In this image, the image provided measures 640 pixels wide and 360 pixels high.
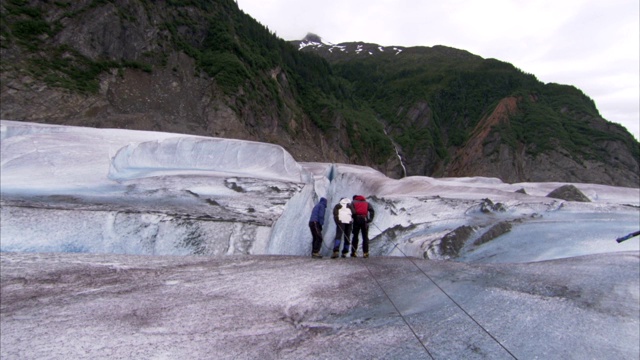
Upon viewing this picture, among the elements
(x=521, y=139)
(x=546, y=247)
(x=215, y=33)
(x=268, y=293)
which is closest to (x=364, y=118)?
(x=521, y=139)

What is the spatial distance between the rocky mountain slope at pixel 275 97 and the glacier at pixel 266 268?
19.2 meters

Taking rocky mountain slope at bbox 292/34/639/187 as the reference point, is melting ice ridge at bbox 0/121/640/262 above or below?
below

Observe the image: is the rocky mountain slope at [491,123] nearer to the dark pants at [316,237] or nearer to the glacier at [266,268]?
the glacier at [266,268]

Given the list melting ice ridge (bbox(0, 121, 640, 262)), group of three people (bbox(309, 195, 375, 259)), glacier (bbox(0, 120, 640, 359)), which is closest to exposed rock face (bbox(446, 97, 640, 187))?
melting ice ridge (bbox(0, 121, 640, 262))

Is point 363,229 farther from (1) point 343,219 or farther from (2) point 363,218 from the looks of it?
(1) point 343,219

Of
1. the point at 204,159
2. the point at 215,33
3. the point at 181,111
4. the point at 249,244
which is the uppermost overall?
the point at 215,33

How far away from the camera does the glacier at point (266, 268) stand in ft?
13.6

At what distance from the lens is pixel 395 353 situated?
3.81 metres

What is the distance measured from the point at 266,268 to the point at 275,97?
37.6 meters

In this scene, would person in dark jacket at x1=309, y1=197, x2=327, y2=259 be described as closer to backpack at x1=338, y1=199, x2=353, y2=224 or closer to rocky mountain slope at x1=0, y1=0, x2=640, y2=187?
backpack at x1=338, y1=199, x2=353, y2=224

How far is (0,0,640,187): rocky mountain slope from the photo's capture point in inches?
1180

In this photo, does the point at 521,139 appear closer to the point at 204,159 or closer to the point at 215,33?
the point at 215,33

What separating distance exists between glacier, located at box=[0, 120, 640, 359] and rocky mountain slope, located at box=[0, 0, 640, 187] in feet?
62.8

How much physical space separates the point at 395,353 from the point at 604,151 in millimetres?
56950
